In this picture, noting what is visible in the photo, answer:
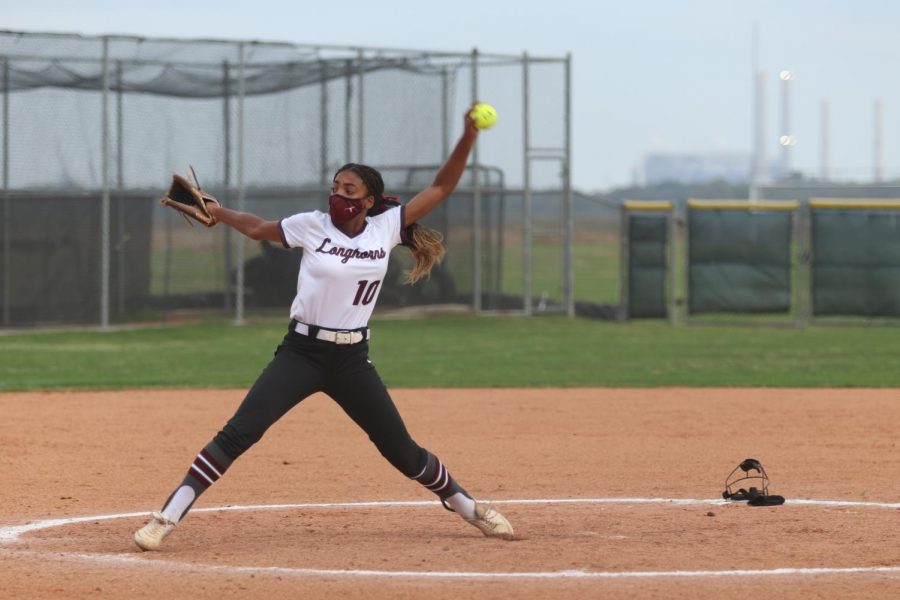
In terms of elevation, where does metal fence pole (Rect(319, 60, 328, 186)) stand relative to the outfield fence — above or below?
above

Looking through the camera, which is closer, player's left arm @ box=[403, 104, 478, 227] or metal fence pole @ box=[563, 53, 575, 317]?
player's left arm @ box=[403, 104, 478, 227]

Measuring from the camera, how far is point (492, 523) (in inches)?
277

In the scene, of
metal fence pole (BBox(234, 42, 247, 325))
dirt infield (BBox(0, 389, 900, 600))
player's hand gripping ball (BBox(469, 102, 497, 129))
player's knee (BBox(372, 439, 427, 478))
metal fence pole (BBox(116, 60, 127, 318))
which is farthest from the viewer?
metal fence pole (BBox(234, 42, 247, 325))

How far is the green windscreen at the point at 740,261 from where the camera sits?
2291 cm

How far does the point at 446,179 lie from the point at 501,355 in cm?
1157

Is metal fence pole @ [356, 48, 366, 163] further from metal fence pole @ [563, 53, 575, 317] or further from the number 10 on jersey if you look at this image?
the number 10 on jersey

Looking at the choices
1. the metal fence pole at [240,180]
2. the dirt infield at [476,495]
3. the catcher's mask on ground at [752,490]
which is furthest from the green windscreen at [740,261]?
the catcher's mask on ground at [752,490]

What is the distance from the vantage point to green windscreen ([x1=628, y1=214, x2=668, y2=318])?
78.0ft

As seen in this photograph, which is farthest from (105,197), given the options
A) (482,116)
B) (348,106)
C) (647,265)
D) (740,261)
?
(482,116)

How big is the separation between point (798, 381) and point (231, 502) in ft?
28.0

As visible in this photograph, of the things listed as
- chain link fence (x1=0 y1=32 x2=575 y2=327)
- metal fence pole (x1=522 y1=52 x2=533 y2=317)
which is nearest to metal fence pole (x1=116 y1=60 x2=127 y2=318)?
chain link fence (x1=0 y1=32 x2=575 y2=327)

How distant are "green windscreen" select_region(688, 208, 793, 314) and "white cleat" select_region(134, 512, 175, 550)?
17155mm

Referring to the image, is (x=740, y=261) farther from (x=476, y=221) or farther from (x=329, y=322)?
(x=329, y=322)

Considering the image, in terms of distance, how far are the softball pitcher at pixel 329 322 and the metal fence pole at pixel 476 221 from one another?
1686 cm
